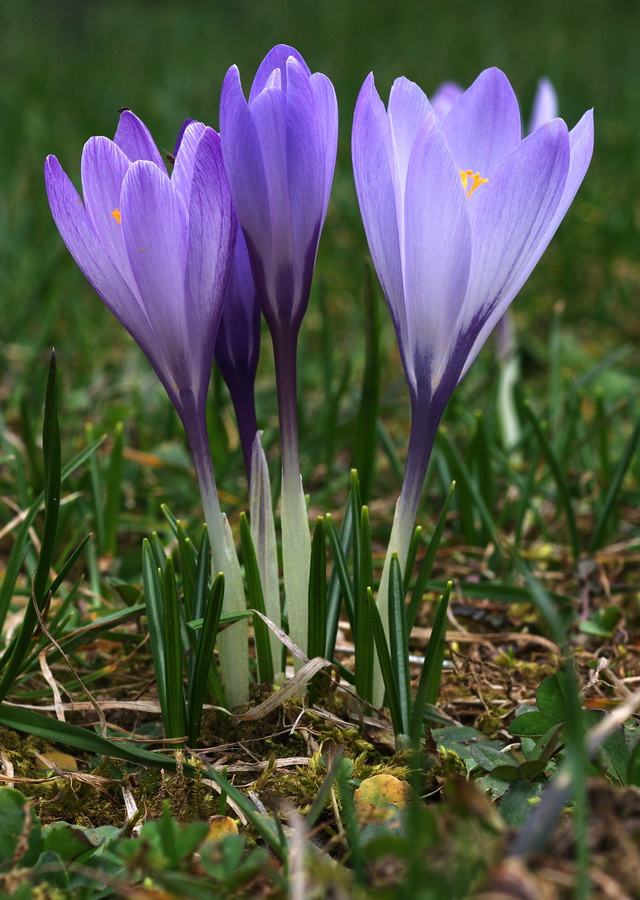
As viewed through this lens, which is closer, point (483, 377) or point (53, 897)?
point (53, 897)

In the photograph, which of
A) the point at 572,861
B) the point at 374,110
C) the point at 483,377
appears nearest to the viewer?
the point at 572,861

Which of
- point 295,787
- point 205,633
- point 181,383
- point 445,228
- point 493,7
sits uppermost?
point 493,7

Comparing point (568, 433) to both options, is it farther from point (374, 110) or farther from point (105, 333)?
point (105, 333)

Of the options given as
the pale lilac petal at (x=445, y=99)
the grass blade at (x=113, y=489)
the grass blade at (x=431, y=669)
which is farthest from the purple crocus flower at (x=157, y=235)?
the pale lilac petal at (x=445, y=99)

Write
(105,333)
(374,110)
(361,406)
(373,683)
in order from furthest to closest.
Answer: (105,333), (361,406), (373,683), (374,110)

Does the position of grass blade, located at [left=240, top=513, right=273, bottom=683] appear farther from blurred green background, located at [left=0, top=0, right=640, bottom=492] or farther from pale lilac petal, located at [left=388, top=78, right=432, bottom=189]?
blurred green background, located at [left=0, top=0, right=640, bottom=492]

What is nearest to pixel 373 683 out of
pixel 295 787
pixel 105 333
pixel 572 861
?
pixel 295 787

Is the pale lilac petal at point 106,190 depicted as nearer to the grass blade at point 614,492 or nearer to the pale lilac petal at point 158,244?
the pale lilac petal at point 158,244
